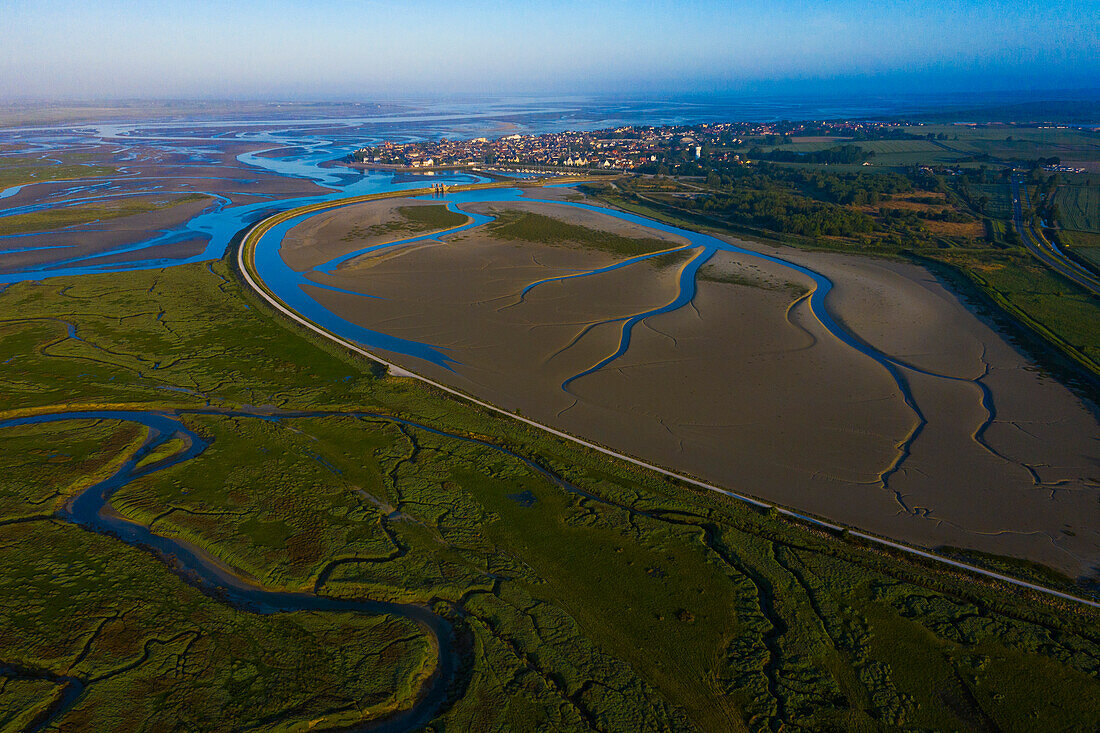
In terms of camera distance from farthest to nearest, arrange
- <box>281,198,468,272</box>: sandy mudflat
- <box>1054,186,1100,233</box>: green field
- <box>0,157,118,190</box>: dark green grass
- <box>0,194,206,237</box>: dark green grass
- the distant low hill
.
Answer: the distant low hill, <box>0,157,118,190</box>: dark green grass, <box>0,194,206,237</box>: dark green grass, <box>1054,186,1100,233</box>: green field, <box>281,198,468,272</box>: sandy mudflat

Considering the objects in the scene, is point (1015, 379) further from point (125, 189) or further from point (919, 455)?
point (125, 189)

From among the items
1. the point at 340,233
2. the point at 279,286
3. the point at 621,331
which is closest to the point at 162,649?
the point at 621,331

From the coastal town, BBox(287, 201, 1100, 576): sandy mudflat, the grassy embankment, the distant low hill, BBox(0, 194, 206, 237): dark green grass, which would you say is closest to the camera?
the grassy embankment

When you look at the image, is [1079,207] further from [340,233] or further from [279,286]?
[279,286]

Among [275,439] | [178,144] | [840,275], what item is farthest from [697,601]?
[178,144]

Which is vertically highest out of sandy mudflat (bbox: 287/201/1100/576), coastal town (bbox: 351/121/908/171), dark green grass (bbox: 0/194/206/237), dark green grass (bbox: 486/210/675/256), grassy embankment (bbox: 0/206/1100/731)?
coastal town (bbox: 351/121/908/171)

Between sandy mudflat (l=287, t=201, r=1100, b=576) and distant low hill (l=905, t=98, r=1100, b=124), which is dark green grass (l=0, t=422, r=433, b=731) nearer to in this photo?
sandy mudflat (l=287, t=201, r=1100, b=576)

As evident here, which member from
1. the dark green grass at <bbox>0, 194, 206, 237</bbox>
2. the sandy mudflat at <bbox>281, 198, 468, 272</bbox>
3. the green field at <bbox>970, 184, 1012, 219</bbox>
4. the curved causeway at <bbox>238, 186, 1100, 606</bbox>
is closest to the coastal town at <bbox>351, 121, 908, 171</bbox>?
the green field at <bbox>970, 184, 1012, 219</bbox>
